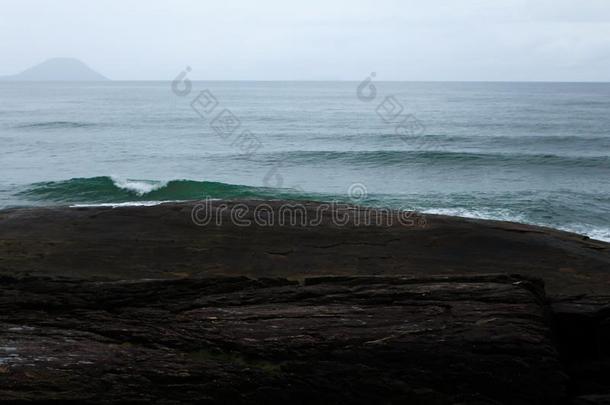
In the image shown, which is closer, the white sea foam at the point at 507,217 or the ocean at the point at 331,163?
the white sea foam at the point at 507,217

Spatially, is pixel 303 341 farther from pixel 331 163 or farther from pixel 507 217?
pixel 331 163

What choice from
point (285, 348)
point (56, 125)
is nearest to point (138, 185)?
point (285, 348)

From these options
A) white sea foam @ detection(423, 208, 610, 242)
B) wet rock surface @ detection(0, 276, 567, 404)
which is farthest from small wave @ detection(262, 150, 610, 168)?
wet rock surface @ detection(0, 276, 567, 404)

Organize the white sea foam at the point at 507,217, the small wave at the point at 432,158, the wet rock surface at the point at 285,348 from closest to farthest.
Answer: the wet rock surface at the point at 285,348, the white sea foam at the point at 507,217, the small wave at the point at 432,158

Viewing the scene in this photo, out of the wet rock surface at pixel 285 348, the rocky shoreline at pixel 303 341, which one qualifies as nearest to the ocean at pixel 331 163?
the rocky shoreline at pixel 303 341

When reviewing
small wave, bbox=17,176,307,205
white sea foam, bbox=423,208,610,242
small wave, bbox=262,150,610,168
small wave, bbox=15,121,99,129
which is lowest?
white sea foam, bbox=423,208,610,242

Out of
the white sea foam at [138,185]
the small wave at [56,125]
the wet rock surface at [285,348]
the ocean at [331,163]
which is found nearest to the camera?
the wet rock surface at [285,348]

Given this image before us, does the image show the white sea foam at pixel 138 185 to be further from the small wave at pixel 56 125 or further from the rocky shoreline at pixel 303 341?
the small wave at pixel 56 125

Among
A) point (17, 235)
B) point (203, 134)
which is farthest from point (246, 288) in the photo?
point (203, 134)

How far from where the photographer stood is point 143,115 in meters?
69.7

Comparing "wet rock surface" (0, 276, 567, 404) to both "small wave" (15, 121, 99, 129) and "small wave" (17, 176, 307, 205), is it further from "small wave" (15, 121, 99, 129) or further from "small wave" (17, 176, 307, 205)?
"small wave" (15, 121, 99, 129)

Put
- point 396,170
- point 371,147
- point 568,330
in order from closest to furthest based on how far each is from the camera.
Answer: point 568,330 < point 396,170 < point 371,147

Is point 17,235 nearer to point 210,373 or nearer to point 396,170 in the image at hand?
point 210,373

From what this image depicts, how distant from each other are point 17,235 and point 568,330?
29.7 ft
